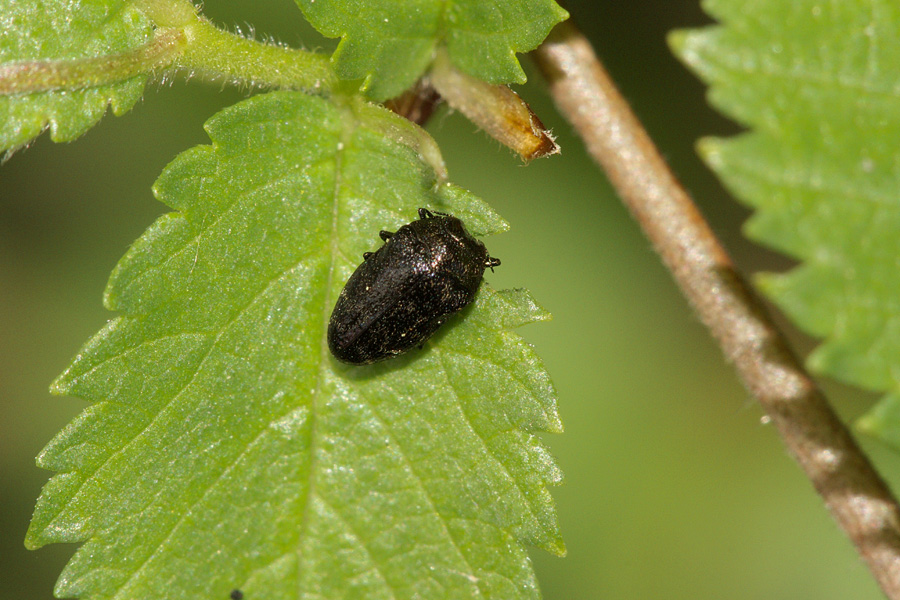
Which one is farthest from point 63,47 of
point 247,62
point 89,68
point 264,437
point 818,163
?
point 818,163

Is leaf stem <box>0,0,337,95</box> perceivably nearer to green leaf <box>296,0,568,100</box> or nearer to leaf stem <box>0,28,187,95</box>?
leaf stem <box>0,28,187,95</box>

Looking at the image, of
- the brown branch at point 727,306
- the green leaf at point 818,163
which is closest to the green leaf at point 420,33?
the brown branch at point 727,306

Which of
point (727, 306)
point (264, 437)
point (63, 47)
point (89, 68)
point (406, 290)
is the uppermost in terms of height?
point (63, 47)

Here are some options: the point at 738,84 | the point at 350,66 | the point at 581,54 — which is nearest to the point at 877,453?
the point at 581,54

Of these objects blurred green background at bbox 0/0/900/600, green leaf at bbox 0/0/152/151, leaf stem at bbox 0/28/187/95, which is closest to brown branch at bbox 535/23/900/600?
leaf stem at bbox 0/28/187/95

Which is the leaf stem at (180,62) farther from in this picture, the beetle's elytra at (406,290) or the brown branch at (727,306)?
the brown branch at (727,306)

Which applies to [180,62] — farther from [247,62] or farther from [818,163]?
[818,163]
